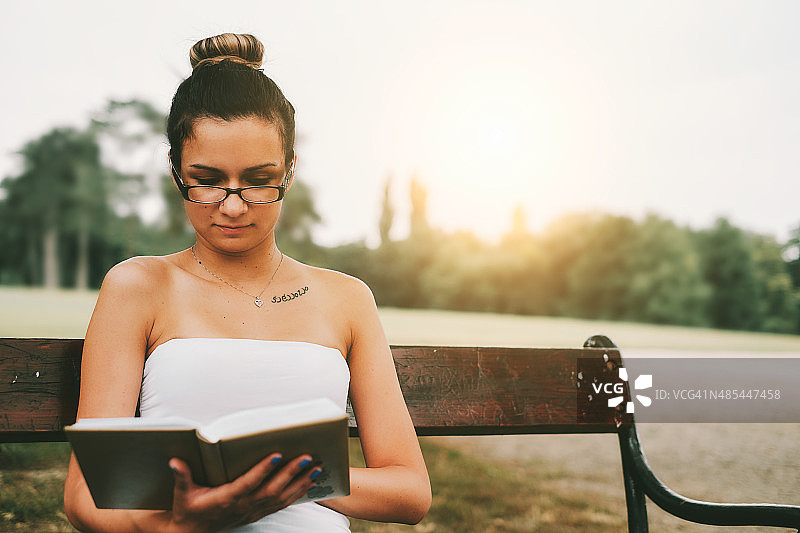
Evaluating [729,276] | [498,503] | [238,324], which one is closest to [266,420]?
[238,324]

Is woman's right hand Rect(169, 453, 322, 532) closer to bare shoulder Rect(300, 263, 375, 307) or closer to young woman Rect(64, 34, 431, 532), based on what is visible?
young woman Rect(64, 34, 431, 532)

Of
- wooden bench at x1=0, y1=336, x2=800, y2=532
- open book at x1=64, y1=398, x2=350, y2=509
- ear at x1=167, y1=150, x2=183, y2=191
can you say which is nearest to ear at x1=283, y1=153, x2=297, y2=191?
ear at x1=167, y1=150, x2=183, y2=191

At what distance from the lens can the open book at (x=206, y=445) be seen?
1.35m

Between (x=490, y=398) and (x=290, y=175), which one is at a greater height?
(x=290, y=175)

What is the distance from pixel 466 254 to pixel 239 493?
136 feet

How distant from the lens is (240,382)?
1.92 metres

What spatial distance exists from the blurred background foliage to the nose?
1647 cm

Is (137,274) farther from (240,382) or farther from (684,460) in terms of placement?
(684,460)

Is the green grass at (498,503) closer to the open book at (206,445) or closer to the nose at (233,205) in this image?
the nose at (233,205)

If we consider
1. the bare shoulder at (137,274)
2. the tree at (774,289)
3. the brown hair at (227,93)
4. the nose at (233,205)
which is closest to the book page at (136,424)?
the bare shoulder at (137,274)

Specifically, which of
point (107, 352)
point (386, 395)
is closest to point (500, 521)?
point (386, 395)

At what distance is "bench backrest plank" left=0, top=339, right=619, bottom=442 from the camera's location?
6.99ft

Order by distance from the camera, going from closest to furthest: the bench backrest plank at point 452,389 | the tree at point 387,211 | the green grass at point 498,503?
the bench backrest plank at point 452,389
the green grass at point 498,503
the tree at point 387,211

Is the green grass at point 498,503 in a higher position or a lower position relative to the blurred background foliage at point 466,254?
lower
